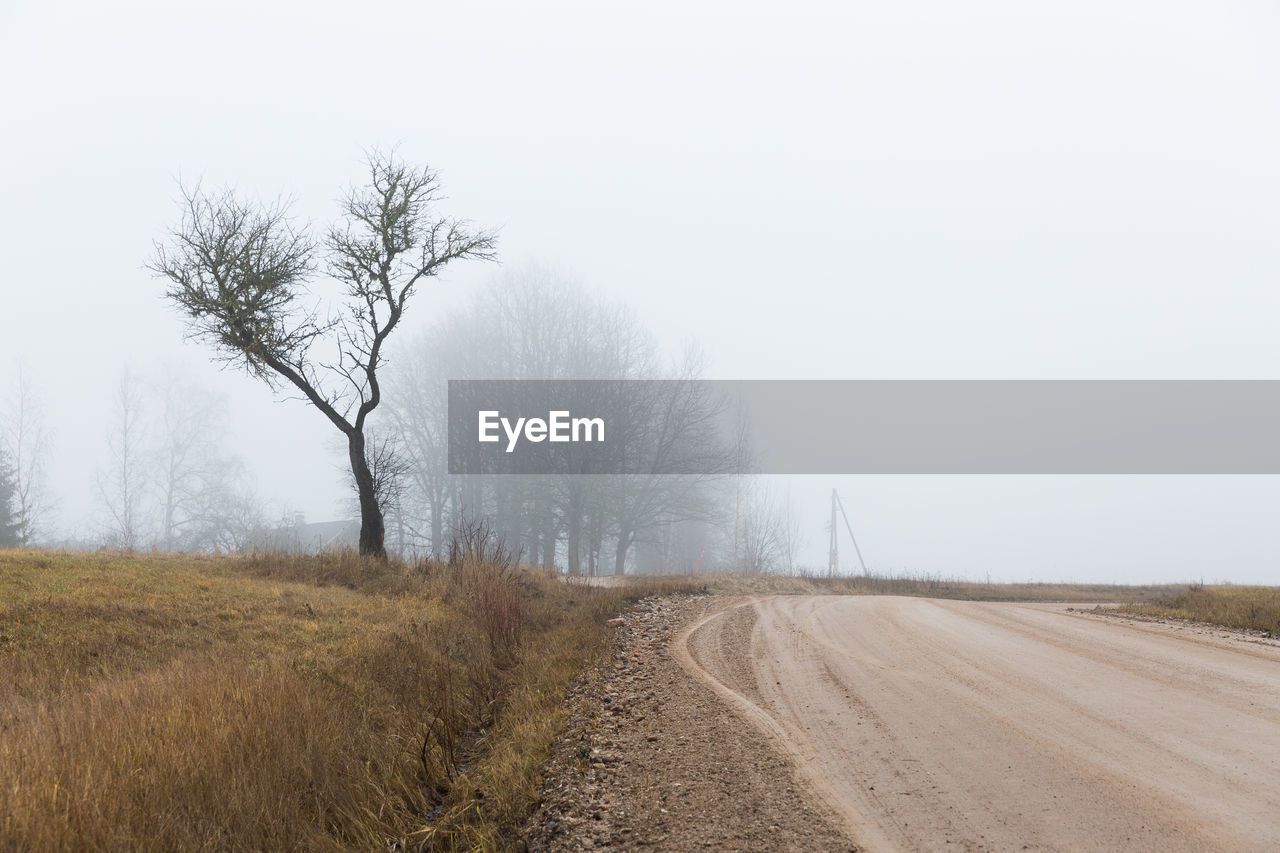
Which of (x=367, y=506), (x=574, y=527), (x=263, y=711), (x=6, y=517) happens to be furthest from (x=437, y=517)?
(x=263, y=711)

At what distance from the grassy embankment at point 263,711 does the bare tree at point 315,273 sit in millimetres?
5959

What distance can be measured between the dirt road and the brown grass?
2.31 metres

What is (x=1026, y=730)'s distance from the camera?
5070 millimetres

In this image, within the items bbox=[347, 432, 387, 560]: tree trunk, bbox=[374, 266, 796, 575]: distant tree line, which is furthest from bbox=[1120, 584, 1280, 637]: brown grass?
bbox=[374, 266, 796, 575]: distant tree line

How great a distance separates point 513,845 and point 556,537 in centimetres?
3072

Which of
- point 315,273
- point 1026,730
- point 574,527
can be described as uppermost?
point 315,273

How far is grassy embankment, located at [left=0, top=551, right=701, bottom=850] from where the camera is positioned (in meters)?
4.64

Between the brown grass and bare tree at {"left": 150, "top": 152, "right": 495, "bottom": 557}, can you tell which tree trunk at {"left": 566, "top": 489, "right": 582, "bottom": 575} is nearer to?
bare tree at {"left": 150, "top": 152, "right": 495, "bottom": 557}

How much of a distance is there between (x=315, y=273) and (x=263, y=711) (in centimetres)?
1423

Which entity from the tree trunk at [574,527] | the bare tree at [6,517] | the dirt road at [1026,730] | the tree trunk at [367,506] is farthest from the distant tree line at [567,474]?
the dirt road at [1026,730]

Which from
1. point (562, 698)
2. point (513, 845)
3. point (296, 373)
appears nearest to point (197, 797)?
point (513, 845)

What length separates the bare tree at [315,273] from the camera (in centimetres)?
1695

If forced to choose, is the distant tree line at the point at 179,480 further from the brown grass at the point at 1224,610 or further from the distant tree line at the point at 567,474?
the brown grass at the point at 1224,610

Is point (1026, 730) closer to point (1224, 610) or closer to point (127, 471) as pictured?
point (1224, 610)
